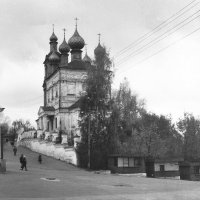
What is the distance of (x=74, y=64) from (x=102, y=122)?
99.9 feet

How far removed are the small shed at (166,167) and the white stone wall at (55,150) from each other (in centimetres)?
881

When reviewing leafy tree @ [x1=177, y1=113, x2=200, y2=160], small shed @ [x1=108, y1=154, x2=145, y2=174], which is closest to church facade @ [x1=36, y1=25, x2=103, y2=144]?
leafy tree @ [x1=177, y1=113, x2=200, y2=160]

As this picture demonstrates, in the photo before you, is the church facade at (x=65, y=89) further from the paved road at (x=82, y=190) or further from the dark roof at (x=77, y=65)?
the paved road at (x=82, y=190)

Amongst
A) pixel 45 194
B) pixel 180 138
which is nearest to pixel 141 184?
pixel 45 194

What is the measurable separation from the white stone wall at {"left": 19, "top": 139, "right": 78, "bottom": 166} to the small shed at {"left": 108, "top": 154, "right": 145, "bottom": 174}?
3.86 meters

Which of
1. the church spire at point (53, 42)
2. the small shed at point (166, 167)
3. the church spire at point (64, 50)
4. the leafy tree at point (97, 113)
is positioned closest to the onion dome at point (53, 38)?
the church spire at point (53, 42)

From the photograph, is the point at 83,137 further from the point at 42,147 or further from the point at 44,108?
the point at 44,108

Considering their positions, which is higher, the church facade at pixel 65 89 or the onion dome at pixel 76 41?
the onion dome at pixel 76 41

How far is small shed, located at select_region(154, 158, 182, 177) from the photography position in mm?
47853

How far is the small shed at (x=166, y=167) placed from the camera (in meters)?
47.9

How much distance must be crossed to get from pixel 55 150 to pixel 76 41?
96.6 feet

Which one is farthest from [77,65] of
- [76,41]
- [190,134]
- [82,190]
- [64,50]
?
[82,190]

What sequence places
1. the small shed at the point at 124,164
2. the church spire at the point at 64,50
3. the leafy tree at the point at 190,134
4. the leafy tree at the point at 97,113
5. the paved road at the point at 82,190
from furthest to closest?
the church spire at the point at 64,50
the leafy tree at the point at 190,134
the leafy tree at the point at 97,113
the small shed at the point at 124,164
the paved road at the point at 82,190

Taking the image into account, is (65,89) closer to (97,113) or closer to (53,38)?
(53,38)
